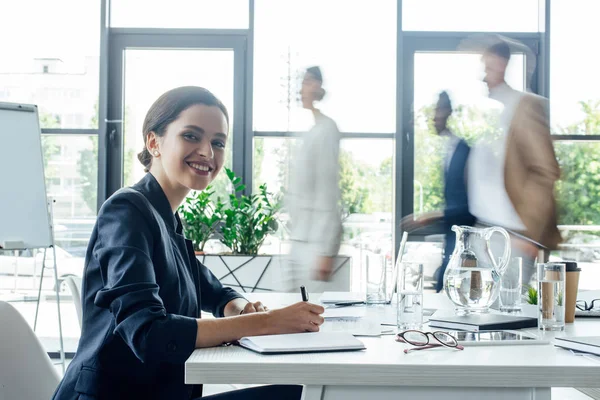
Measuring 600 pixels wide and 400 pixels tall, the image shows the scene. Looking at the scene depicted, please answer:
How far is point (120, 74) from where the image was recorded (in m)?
4.59

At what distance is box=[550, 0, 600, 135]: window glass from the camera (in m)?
4.42

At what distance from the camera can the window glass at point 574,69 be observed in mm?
4418

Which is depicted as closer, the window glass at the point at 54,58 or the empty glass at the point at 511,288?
the empty glass at the point at 511,288

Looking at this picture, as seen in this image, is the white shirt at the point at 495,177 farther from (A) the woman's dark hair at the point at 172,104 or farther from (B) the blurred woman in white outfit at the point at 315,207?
(A) the woman's dark hair at the point at 172,104

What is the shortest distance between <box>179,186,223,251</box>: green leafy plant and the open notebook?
9.64 feet

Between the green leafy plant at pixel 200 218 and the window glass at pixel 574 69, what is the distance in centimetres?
228

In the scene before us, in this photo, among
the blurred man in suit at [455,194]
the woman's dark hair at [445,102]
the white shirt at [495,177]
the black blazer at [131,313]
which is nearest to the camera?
the black blazer at [131,313]

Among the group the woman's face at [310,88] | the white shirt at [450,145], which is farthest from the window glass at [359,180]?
the woman's face at [310,88]

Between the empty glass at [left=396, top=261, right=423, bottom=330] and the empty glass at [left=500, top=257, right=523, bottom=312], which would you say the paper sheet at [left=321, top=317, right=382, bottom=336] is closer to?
the empty glass at [left=396, top=261, right=423, bottom=330]

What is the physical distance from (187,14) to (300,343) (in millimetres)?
3740

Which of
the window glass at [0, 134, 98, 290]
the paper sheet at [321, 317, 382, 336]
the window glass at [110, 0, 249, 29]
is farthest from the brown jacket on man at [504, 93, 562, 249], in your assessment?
the window glass at [0, 134, 98, 290]

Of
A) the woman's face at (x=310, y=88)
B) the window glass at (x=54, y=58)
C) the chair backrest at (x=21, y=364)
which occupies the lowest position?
the chair backrest at (x=21, y=364)

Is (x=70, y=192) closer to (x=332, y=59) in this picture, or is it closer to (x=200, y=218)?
(x=200, y=218)

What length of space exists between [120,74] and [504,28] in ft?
8.56
